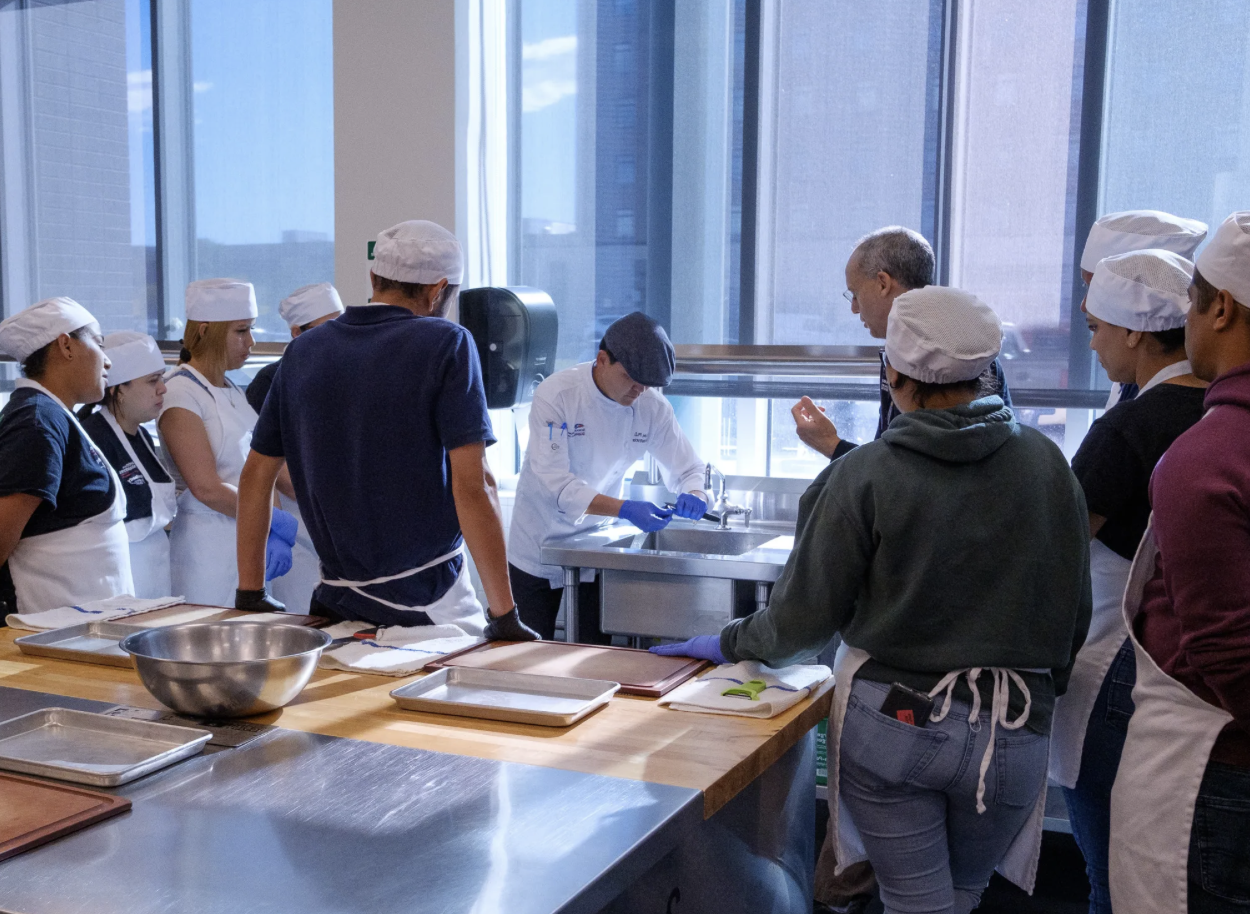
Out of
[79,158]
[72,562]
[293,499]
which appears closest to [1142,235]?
[72,562]

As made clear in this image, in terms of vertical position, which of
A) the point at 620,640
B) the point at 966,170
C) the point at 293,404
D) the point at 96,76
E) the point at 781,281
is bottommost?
the point at 620,640

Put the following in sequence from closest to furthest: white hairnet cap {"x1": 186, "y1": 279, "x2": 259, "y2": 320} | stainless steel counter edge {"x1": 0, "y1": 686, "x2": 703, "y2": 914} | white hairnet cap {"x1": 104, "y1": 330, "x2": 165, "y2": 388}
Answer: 1. stainless steel counter edge {"x1": 0, "y1": 686, "x2": 703, "y2": 914}
2. white hairnet cap {"x1": 104, "y1": 330, "x2": 165, "y2": 388}
3. white hairnet cap {"x1": 186, "y1": 279, "x2": 259, "y2": 320}

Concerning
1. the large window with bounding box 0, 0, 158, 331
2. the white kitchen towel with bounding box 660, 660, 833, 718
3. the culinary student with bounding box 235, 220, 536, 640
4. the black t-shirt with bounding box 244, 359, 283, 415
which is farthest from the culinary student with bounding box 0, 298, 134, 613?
the large window with bounding box 0, 0, 158, 331

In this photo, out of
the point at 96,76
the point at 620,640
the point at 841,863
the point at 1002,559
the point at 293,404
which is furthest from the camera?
the point at 96,76

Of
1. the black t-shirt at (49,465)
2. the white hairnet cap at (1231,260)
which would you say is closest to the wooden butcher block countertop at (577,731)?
the black t-shirt at (49,465)

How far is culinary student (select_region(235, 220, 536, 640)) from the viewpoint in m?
1.85

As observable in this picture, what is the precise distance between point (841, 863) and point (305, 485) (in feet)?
3.47

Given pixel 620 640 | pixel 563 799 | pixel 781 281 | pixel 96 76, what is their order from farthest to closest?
pixel 96 76, pixel 781 281, pixel 620 640, pixel 563 799

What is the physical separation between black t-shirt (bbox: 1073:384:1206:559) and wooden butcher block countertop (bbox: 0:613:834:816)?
461 millimetres

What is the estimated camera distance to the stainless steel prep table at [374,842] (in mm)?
976

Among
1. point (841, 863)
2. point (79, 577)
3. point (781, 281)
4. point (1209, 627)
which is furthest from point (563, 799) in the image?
point (781, 281)

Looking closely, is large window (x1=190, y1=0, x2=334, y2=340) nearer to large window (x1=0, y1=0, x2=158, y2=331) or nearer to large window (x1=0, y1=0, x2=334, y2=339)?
large window (x1=0, y1=0, x2=334, y2=339)

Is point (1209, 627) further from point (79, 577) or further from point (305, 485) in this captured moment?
point (79, 577)

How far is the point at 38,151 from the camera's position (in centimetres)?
507
